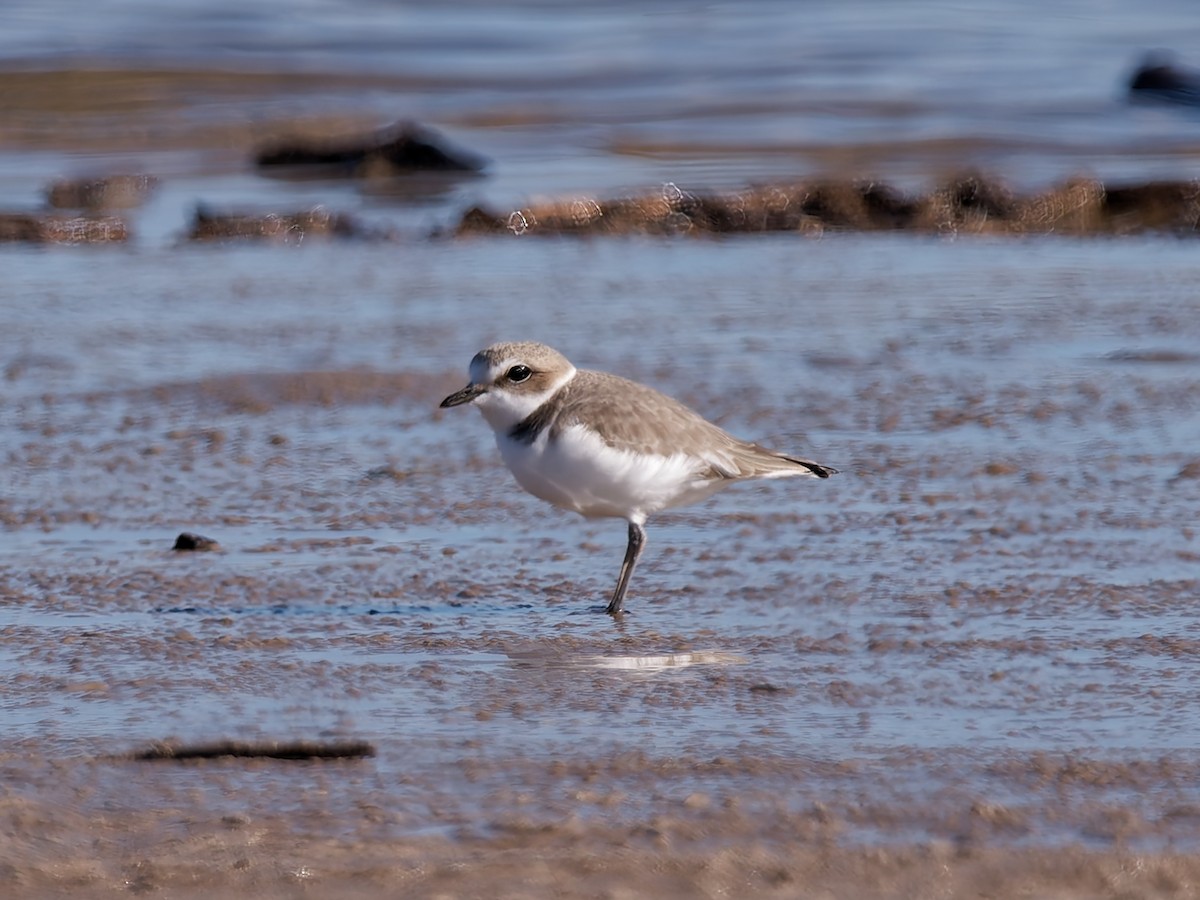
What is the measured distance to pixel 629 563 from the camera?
489 centimetres

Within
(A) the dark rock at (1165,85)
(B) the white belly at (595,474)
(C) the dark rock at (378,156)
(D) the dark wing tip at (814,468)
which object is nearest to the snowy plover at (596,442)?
(B) the white belly at (595,474)

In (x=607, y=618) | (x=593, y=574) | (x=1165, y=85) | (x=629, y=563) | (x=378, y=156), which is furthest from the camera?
(x=1165, y=85)

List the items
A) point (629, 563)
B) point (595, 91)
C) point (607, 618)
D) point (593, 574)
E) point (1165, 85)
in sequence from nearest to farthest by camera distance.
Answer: point (607, 618)
point (629, 563)
point (593, 574)
point (1165, 85)
point (595, 91)

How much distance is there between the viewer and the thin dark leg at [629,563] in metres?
4.80

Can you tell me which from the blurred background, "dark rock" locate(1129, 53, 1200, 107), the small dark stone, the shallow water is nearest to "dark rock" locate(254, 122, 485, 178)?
the blurred background

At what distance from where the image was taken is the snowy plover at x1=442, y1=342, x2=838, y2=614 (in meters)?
4.83

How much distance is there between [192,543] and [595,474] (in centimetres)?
119

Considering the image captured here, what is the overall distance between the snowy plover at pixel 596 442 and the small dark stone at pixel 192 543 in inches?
33.9

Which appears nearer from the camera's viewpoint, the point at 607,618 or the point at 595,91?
the point at 607,618

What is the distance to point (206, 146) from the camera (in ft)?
52.0

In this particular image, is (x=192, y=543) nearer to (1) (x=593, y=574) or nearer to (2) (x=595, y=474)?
(1) (x=593, y=574)

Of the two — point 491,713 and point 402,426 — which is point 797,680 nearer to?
point 491,713

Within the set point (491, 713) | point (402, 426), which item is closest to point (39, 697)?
point (491, 713)

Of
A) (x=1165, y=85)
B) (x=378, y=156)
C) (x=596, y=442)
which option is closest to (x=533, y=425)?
(x=596, y=442)
